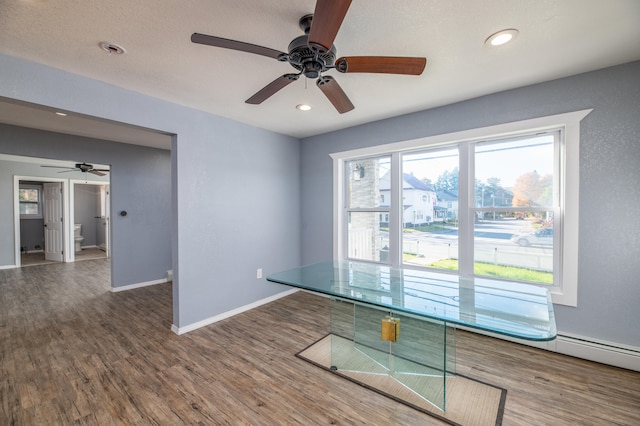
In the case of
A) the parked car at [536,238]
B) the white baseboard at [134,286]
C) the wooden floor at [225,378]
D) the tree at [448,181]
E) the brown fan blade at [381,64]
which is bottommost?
the wooden floor at [225,378]

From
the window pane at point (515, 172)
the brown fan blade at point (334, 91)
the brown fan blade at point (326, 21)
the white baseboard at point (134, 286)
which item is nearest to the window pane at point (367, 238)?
the window pane at point (515, 172)

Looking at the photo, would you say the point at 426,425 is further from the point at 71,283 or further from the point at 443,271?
the point at 71,283

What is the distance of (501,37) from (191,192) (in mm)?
3147

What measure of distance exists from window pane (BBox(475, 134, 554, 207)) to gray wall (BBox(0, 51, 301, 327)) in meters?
2.69

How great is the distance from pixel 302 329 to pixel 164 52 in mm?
2900

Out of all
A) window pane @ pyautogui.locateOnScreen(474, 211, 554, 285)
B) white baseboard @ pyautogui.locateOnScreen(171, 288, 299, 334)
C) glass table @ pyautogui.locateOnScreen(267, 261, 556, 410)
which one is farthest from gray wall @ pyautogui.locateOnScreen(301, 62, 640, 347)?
white baseboard @ pyautogui.locateOnScreen(171, 288, 299, 334)

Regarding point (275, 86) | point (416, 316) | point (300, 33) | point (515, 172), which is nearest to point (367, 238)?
point (515, 172)

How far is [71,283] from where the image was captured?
4887 mm

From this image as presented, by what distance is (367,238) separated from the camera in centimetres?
393

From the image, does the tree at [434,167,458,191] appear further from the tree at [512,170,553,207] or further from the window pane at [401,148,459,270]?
the tree at [512,170,553,207]

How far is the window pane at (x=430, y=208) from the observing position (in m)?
3.16

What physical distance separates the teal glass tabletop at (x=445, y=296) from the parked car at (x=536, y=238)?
3.21ft

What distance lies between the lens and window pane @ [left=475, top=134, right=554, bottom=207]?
104 inches

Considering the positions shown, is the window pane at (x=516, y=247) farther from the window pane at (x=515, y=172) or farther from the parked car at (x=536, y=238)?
the window pane at (x=515, y=172)
